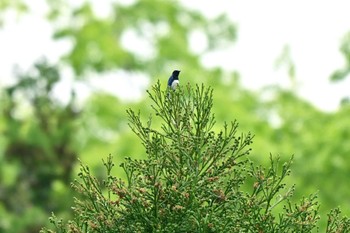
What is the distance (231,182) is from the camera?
7801mm

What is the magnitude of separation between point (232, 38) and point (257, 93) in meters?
5.61

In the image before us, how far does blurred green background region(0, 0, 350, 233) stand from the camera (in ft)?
73.0

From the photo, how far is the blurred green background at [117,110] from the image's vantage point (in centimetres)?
2227

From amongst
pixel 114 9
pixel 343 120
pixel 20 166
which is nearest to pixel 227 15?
pixel 114 9

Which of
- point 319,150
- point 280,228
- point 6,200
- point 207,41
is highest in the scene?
point 207,41

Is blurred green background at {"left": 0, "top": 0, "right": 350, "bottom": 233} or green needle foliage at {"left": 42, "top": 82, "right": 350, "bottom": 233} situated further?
blurred green background at {"left": 0, "top": 0, "right": 350, "bottom": 233}

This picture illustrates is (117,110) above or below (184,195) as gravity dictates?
above

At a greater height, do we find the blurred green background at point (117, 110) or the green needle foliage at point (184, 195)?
the blurred green background at point (117, 110)

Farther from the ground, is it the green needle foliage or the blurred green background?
the blurred green background

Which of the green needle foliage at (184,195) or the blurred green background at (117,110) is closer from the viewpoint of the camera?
the green needle foliage at (184,195)

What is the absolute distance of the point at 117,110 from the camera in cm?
2675

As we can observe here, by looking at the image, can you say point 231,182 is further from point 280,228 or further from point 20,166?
point 20,166

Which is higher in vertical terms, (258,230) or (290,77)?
(290,77)

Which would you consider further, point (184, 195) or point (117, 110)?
point (117, 110)
